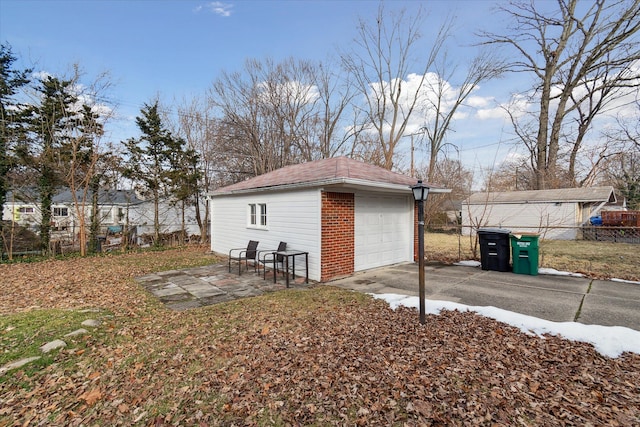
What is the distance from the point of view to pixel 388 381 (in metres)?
2.82

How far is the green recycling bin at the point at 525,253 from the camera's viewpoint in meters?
7.02

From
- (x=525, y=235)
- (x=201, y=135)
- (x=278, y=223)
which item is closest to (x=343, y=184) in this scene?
(x=278, y=223)

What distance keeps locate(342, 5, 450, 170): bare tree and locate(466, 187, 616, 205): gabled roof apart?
24.8ft

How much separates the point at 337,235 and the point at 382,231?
6.27ft

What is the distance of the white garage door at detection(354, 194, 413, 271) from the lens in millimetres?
7797

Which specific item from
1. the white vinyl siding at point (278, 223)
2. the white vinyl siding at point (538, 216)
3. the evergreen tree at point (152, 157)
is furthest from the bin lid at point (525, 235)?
the evergreen tree at point (152, 157)

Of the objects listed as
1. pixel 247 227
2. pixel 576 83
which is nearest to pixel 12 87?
pixel 247 227

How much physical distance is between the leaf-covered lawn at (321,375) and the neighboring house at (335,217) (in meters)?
2.54

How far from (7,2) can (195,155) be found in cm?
822

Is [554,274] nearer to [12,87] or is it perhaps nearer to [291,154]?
[291,154]

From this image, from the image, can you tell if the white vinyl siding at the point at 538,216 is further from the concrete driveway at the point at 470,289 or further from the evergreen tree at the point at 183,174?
the evergreen tree at the point at 183,174

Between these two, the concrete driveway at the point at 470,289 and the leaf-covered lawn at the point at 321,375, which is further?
the concrete driveway at the point at 470,289

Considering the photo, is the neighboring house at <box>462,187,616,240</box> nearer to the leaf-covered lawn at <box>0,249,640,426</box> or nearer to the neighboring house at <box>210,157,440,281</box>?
the neighboring house at <box>210,157,440,281</box>

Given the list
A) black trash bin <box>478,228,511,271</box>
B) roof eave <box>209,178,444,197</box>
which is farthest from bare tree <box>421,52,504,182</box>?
roof eave <box>209,178,444,197</box>
